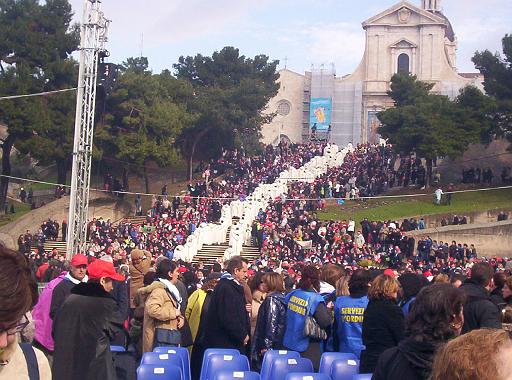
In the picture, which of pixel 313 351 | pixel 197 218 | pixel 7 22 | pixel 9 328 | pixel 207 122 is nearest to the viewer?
pixel 9 328

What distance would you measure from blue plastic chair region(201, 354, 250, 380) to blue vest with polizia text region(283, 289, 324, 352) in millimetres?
723

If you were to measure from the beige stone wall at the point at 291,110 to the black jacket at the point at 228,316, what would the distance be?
63.4m

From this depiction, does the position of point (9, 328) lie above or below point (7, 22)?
below

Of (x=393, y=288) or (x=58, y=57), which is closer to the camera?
(x=393, y=288)

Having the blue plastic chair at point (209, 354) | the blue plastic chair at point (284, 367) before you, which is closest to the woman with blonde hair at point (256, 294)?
the blue plastic chair at point (209, 354)

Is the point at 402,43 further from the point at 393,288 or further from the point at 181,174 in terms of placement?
the point at 393,288

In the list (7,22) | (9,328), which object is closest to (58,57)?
(7,22)

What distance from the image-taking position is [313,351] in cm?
821

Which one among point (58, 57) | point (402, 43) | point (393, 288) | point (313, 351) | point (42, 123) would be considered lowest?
point (313, 351)

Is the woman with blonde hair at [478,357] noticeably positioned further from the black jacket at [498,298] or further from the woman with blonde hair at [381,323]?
the black jacket at [498,298]

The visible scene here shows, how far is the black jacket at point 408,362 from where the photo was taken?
13.2 feet

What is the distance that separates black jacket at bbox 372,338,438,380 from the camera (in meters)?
4.02

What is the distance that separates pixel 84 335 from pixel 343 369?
2016 mm

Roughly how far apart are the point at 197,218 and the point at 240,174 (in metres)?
11.6
